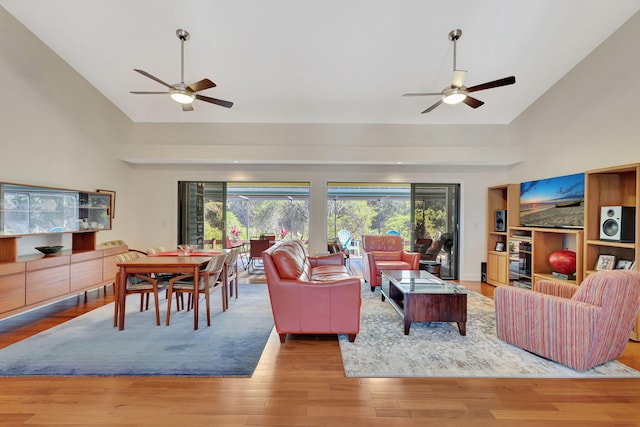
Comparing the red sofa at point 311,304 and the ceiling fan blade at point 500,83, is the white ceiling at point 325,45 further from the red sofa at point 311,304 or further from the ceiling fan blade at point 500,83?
the red sofa at point 311,304

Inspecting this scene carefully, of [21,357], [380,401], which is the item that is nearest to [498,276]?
[380,401]

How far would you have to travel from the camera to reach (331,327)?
2.90 meters

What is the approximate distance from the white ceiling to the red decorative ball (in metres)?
2.64

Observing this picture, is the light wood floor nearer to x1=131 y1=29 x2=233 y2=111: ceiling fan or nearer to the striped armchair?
the striped armchair

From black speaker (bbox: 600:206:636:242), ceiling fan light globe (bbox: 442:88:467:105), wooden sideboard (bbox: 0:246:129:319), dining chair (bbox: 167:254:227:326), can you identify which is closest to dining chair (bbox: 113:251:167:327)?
dining chair (bbox: 167:254:227:326)

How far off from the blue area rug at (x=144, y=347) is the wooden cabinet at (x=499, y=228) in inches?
171

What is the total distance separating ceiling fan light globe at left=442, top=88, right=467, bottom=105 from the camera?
351 cm

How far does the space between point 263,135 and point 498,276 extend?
17.1 ft

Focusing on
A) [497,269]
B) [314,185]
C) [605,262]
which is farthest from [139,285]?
[497,269]

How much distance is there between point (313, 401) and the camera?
2.04 metres

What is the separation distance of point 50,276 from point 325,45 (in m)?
4.72

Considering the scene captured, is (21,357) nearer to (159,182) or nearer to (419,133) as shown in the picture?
(159,182)

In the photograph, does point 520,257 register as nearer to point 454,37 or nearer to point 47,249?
point 454,37

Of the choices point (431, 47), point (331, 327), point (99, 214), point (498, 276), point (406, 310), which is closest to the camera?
point (331, 327)
